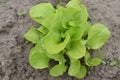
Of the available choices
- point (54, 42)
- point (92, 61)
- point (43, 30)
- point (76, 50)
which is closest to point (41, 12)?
point (43, 30)

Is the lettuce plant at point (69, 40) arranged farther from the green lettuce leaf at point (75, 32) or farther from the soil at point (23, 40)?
the soil at point (23, 40)

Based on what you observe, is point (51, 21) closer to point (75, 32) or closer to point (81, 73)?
point (75, 32)

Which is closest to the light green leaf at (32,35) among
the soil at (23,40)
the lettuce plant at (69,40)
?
the lettuce plant at (69,40)

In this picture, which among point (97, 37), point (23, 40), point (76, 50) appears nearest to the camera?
point (76, 50)

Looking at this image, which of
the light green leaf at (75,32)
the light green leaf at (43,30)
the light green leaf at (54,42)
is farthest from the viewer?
the light green leaf at (43,30)

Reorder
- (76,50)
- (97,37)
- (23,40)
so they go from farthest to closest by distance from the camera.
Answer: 1. (23,40)
2. (97,37)
3. (76,50)

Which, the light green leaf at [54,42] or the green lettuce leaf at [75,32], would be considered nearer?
the light green leaf at [54,42]
